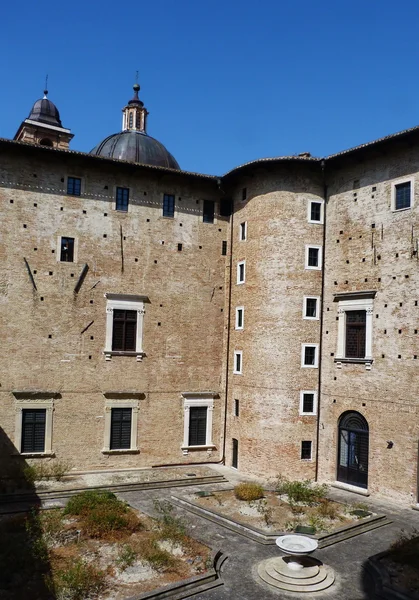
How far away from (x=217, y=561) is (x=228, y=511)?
4.30 m

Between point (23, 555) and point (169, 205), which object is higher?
point (169, 205)

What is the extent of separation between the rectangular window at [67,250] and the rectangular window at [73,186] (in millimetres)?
2098

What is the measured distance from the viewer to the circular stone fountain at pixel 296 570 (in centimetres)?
1261

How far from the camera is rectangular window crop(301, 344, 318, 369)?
22609 mm

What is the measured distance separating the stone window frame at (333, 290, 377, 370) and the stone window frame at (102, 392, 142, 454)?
922 centimetres

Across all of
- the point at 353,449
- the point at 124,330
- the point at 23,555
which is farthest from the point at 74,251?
the point at 353,449

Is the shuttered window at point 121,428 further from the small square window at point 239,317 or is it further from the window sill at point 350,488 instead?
the window sill at point 350,488

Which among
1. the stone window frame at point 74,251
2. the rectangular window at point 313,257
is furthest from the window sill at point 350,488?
the stone window frame at point 74,251

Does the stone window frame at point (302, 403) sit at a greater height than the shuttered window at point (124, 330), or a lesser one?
lesser

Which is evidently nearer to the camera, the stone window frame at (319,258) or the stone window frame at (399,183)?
the stone window frame at (399,183)

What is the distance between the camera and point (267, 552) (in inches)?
581

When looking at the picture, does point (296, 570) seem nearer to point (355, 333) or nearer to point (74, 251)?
point (355, 333)

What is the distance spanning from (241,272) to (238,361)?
14.0 ft

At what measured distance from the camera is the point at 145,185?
78.8ft
